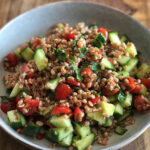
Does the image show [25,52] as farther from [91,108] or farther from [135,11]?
[135,11]

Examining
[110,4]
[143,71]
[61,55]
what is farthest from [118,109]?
[110,4]

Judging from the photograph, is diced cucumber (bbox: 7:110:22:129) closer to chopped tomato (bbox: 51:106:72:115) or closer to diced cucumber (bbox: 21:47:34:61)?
chopped tomato (bbox: 51:106:72:115)

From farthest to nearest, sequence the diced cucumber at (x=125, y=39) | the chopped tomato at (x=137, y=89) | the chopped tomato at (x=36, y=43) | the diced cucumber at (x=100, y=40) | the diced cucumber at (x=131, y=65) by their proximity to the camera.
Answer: the diced cucumber at (x=125, y=39) < the chopped tomato at (x=36, y=43) < the diced cucumber at (x=131, y=65) < the diced cucumber at (x=100, y=40) < the chopped tomato at (x=137, y=89)

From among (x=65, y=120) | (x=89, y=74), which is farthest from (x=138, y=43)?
(x=65, y=120)

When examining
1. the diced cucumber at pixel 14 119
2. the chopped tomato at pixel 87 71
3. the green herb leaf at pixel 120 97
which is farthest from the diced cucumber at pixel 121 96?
the diced cucumber at pixel 14 119

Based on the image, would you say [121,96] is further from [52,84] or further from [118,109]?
[52,84]

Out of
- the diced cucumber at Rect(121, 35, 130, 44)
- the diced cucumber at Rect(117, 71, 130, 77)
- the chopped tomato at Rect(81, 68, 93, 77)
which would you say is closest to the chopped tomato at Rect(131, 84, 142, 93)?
the diced cucumber at Rect(117, 71, 130, 77)

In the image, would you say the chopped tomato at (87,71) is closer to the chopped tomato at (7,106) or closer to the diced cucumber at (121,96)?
the diced cucumber at (121,96)

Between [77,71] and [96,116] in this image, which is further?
[77,71]
